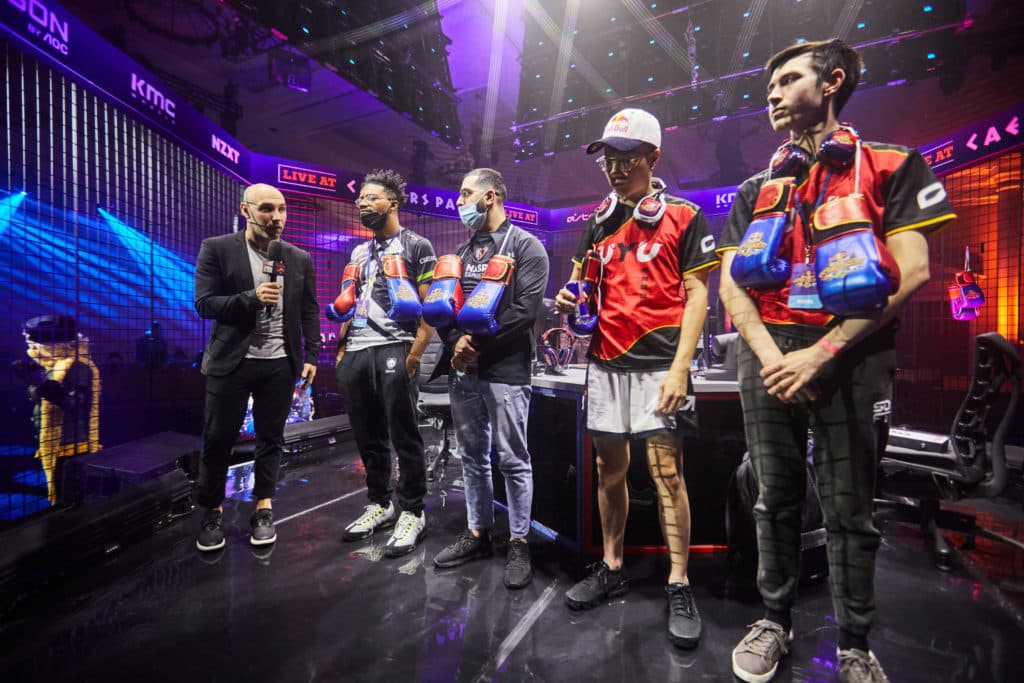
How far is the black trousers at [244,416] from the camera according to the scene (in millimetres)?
2469

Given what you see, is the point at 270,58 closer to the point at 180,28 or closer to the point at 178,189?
the point at 180,28

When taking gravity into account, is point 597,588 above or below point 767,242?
below

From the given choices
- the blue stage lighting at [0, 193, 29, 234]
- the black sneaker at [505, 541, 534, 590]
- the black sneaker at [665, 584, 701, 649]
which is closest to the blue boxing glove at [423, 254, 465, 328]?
the black sneaker at [505, 541, 534, 590]

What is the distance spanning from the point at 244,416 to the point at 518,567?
1.67m

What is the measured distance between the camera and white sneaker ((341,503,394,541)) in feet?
8.79

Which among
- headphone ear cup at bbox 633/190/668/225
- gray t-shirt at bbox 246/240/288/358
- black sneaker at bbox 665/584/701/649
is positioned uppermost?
headphone ear cup at bbox 633/190/668/225

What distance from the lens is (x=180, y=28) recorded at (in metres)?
7.95

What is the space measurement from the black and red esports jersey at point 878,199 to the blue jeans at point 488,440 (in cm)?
113

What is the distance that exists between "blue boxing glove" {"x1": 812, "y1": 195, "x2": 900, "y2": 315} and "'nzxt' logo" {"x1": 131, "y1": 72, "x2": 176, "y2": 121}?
4565 mm

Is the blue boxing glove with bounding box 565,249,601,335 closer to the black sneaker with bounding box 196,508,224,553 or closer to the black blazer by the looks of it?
the black blazer

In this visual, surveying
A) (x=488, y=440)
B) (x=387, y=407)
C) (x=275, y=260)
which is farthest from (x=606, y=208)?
(x=275, y=260)

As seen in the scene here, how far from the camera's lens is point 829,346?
1.24m

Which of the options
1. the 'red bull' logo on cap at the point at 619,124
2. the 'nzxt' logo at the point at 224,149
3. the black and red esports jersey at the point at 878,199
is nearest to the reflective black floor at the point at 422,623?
the black and red esports jersey at the point at 878,199

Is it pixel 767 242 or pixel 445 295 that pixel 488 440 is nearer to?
pixel 445 295
